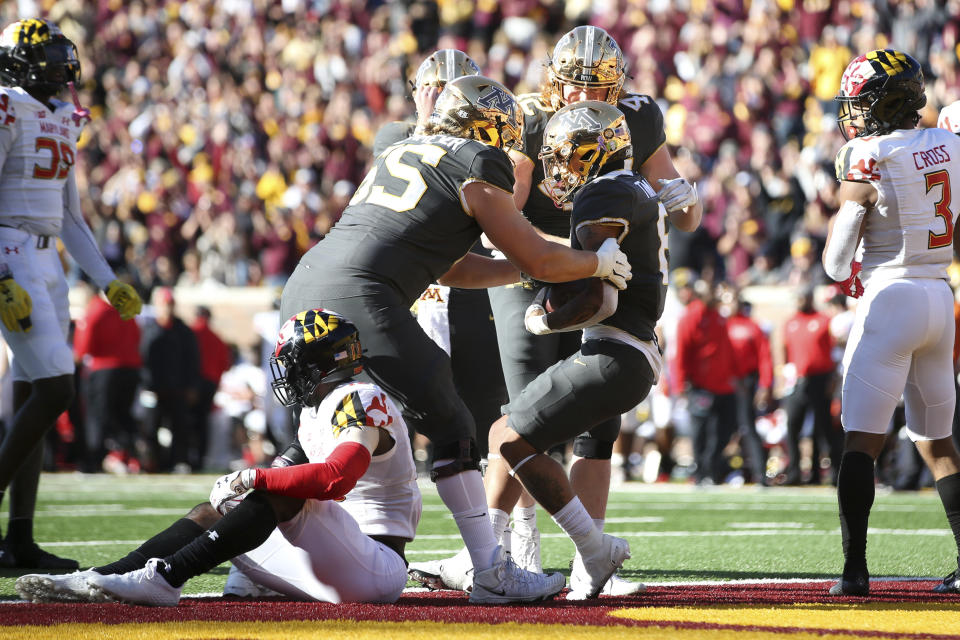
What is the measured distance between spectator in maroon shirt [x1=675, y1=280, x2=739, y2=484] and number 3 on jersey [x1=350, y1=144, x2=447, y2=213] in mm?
7846

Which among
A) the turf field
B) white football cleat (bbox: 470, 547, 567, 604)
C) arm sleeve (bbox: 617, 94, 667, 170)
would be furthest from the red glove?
white football cleat (bbox: 470, 547, 567, 604)

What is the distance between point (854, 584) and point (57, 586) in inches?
101

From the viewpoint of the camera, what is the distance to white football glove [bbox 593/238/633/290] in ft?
14.1

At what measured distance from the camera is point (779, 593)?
15.3 feet

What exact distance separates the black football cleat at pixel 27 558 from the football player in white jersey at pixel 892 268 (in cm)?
306

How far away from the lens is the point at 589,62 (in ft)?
16.8

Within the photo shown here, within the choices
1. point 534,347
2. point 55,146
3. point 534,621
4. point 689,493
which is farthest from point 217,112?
point 534,621

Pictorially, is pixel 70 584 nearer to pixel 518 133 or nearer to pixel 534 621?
pixel 534 621

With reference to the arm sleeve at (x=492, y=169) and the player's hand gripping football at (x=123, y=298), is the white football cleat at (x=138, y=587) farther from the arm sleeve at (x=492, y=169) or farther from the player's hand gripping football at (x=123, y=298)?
the player's hand gripping football at (x=123, y=298)

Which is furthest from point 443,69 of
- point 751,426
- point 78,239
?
point 751,426

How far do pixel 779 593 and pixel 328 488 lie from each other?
169 centimetres

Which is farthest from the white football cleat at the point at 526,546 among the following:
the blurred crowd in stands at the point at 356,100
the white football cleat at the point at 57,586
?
the blurred crowd in stands at the point at 356,100

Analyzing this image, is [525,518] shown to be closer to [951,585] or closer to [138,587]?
[951,585]

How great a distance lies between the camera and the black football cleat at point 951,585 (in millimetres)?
4793
